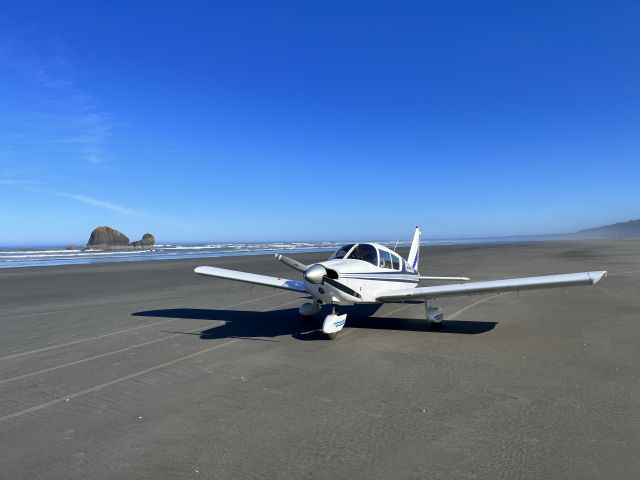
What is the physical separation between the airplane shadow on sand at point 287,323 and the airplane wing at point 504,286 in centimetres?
86

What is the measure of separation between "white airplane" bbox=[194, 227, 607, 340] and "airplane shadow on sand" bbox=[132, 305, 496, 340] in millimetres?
502

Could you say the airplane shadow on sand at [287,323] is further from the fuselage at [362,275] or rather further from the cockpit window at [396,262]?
the cockpit window at [396,262]

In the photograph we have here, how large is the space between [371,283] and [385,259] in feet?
3.72

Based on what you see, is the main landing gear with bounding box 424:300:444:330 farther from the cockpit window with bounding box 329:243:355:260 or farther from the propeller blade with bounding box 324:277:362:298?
the cockpit window with bounding box 329:243:355:260

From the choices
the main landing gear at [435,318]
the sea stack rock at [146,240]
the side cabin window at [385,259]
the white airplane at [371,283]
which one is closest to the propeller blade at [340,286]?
the white airplane at [371,283]

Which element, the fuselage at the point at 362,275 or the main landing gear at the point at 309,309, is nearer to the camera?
the fuselage at the point at 362,275

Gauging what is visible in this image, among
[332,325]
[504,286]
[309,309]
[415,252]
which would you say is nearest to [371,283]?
[332,325]

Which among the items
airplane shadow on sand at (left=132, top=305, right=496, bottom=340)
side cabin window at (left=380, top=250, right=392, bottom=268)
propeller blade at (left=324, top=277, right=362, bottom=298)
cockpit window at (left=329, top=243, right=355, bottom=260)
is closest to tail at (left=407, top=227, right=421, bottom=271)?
airplane shadow on sand at (left=132, top=305, right=496, bottom=340)

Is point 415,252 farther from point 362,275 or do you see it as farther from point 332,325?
point 332,325

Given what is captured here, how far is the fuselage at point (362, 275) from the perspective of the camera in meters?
9.00

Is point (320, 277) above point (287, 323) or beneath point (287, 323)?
above

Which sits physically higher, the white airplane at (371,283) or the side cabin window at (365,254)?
the side cabin window at (365,254)

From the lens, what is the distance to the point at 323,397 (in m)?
5.55

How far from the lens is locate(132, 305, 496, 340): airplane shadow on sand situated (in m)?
9.61
